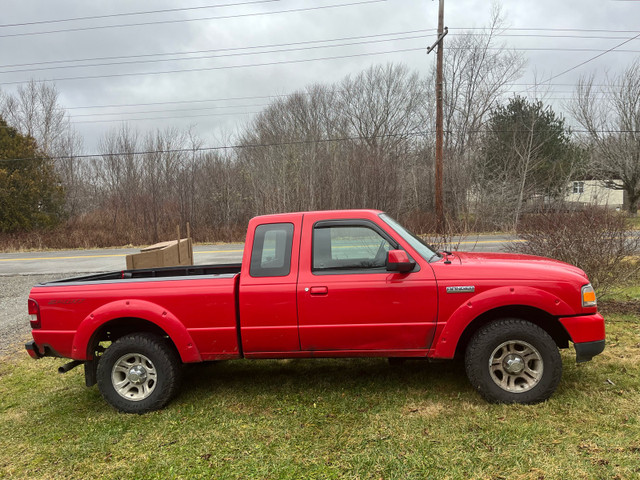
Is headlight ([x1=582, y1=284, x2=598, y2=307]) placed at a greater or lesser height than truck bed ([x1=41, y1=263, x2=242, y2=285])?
lesser

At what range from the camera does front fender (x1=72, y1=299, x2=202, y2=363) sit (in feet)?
13.0

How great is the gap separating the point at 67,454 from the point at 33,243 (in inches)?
990

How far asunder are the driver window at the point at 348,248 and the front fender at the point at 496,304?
793 mm

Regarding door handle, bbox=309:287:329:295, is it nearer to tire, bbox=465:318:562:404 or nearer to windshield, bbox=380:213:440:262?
windshield, bbox=380:213:440:262

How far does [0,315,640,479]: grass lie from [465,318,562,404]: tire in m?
0.12

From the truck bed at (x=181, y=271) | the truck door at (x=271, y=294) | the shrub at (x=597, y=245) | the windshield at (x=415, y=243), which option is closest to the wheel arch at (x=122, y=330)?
the truck door at (x=271, y=294)

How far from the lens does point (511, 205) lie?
962 inches

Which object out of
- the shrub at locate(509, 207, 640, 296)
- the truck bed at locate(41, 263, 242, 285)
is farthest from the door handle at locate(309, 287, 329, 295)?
the shrub at locate(509, 207, 640, 296)

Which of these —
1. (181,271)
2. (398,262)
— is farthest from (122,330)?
(398,262)

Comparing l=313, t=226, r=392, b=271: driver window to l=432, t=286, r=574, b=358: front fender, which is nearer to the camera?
l=432, t=286, r=574, b=358: front fender

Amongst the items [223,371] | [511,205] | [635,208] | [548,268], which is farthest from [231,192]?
[635,208]

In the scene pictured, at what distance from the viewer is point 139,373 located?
13.4 feet

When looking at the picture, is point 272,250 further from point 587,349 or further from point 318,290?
point 587,349

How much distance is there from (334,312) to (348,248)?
2.01 ft
